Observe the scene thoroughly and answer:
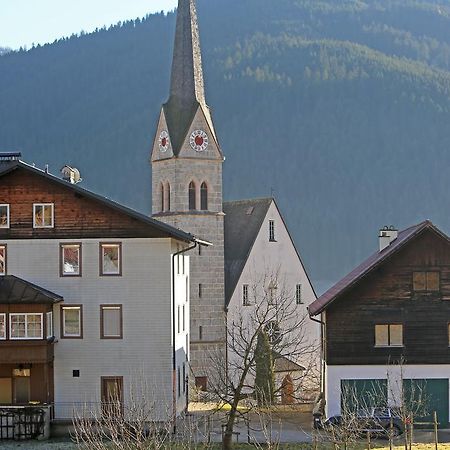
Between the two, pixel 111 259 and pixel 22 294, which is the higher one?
pixel 111 259

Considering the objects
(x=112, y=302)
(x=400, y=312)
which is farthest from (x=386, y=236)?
(x=112, y=302)

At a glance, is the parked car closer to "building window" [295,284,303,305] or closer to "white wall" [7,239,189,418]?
"white wall" [7,239,189,418]

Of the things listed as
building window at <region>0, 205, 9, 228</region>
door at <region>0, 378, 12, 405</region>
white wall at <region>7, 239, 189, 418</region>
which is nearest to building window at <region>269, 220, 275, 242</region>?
white wall at <region>7, 239, 189, 418</region>

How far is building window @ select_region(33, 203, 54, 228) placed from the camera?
45000 mm

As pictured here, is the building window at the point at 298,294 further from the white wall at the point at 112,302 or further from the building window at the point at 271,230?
the white wall at the point at 112,302

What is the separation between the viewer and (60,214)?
4494 cm

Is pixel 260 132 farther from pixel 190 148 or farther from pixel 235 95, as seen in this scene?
pixel 190 148

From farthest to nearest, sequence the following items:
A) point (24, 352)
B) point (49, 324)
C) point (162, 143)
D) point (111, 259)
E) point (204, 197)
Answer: point (162, 143), point (204, 197), point (111, 259), point (49, 324), point (24, 352)

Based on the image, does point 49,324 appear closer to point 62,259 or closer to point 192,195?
point 62,259

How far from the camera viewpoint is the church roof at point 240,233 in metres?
70.8

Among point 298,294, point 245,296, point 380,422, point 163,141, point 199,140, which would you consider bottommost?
point 380,422

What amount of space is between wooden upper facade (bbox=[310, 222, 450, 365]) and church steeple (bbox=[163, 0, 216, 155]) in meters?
24.1

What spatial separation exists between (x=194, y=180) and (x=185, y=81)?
5886mm

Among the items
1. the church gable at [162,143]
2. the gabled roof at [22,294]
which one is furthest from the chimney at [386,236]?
the church gable at [162,143]
